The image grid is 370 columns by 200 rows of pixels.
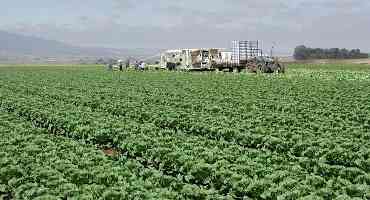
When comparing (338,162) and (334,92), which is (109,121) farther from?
(334,92)

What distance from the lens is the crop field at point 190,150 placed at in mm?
11344

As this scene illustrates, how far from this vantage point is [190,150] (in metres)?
14.9

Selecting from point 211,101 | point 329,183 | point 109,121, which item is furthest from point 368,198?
point 211,101

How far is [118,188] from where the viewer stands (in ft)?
36.2

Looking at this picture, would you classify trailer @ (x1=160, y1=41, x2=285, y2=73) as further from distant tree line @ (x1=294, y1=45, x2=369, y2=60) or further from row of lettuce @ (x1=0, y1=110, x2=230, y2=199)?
distant tree line @ (x1=294, y1=45, x2=369, y2=60)

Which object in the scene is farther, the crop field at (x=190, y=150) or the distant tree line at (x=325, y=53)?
the distant tree line at (x=325, y=53)

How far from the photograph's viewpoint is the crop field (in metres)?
11.3

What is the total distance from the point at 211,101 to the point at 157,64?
42665mm

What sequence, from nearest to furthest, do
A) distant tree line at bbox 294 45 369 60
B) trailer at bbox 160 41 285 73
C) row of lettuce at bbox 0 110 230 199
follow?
row of lettuce at bbox 0 110 230 199 < trailer at bbox 160 41 285 73 < distant tree line at bbox 294 45 369 60

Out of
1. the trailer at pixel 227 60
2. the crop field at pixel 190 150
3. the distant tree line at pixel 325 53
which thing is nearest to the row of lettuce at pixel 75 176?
the crop field at pixel 190 150

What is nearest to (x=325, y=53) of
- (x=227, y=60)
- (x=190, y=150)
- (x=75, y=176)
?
(x=227, y=60)

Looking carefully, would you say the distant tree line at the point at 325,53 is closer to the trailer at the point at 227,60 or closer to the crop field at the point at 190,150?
the trailer at the point at 227,60

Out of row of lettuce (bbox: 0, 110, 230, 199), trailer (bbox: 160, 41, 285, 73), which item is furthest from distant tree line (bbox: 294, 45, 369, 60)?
row of lettuce (bbox: 0, 110, 230, 199)

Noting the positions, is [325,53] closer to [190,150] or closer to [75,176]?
[190,150]
